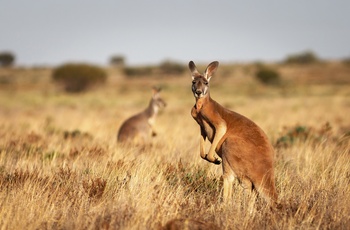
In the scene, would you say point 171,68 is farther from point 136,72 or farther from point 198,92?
point 198,92

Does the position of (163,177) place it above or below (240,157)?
below

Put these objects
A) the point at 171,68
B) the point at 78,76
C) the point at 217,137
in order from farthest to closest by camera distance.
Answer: the point at 171,68, the point at 78,76, the point at 217,137

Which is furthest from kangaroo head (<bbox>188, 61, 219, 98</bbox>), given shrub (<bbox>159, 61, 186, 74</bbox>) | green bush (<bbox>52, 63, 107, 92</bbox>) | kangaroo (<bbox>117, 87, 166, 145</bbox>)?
shrub (<bbox>159, 61, 186, 74</bbox>)

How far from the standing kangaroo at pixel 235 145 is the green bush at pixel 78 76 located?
149 ft

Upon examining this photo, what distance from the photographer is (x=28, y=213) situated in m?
3.98

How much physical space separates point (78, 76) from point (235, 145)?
47.3 meters

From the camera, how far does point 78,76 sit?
1965 inches

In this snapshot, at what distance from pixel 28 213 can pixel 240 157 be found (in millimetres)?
2237

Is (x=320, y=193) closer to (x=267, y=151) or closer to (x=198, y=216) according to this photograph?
(x=267, y=151)

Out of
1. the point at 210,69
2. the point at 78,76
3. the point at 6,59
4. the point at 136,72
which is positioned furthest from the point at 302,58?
the point at 210,69

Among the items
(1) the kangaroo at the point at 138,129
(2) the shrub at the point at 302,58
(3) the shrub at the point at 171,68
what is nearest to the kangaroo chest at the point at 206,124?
(1) the kangaroo at the point at 138,129

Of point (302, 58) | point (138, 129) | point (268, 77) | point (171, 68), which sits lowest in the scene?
point (138, 129)

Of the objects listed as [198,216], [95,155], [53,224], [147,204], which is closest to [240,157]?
[198,216]

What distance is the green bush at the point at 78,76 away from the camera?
4906 centimetres
